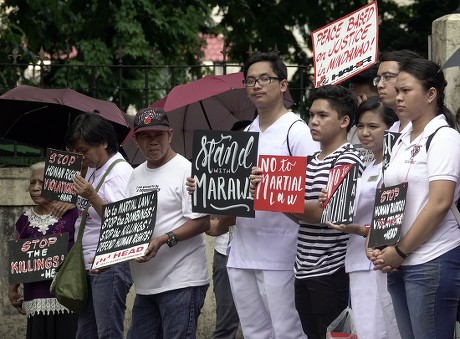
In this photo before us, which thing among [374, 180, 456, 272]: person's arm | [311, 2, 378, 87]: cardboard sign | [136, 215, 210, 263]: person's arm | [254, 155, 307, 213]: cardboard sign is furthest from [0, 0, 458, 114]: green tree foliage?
[374, 180, 456, 272]: person's arm

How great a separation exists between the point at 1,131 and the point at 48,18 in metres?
5.00

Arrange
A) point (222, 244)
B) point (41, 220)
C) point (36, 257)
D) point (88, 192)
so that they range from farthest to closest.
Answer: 1. point (222, 244)
2. point (41, 220)
3. point (36, 257)
4. point (88, 192)

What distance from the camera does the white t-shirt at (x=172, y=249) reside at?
738cm

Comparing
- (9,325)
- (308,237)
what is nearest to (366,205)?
(308,237)

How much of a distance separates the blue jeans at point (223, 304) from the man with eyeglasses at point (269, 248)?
202 cm

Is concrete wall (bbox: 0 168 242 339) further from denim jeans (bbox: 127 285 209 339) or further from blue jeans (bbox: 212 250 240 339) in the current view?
denim jeans (bbox: 127 285 209 339)

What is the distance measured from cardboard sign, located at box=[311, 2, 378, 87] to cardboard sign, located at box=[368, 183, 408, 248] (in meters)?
1.90

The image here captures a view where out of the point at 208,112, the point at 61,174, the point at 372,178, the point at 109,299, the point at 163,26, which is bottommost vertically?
the point at 109,299

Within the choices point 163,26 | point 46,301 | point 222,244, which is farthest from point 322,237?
point 163,26

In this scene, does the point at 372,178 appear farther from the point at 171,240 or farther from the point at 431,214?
the point at 171,240

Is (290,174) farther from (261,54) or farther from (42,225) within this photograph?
(42,225)

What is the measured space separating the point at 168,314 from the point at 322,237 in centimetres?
113

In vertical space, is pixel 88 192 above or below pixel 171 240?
above

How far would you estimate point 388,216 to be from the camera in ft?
19.9
